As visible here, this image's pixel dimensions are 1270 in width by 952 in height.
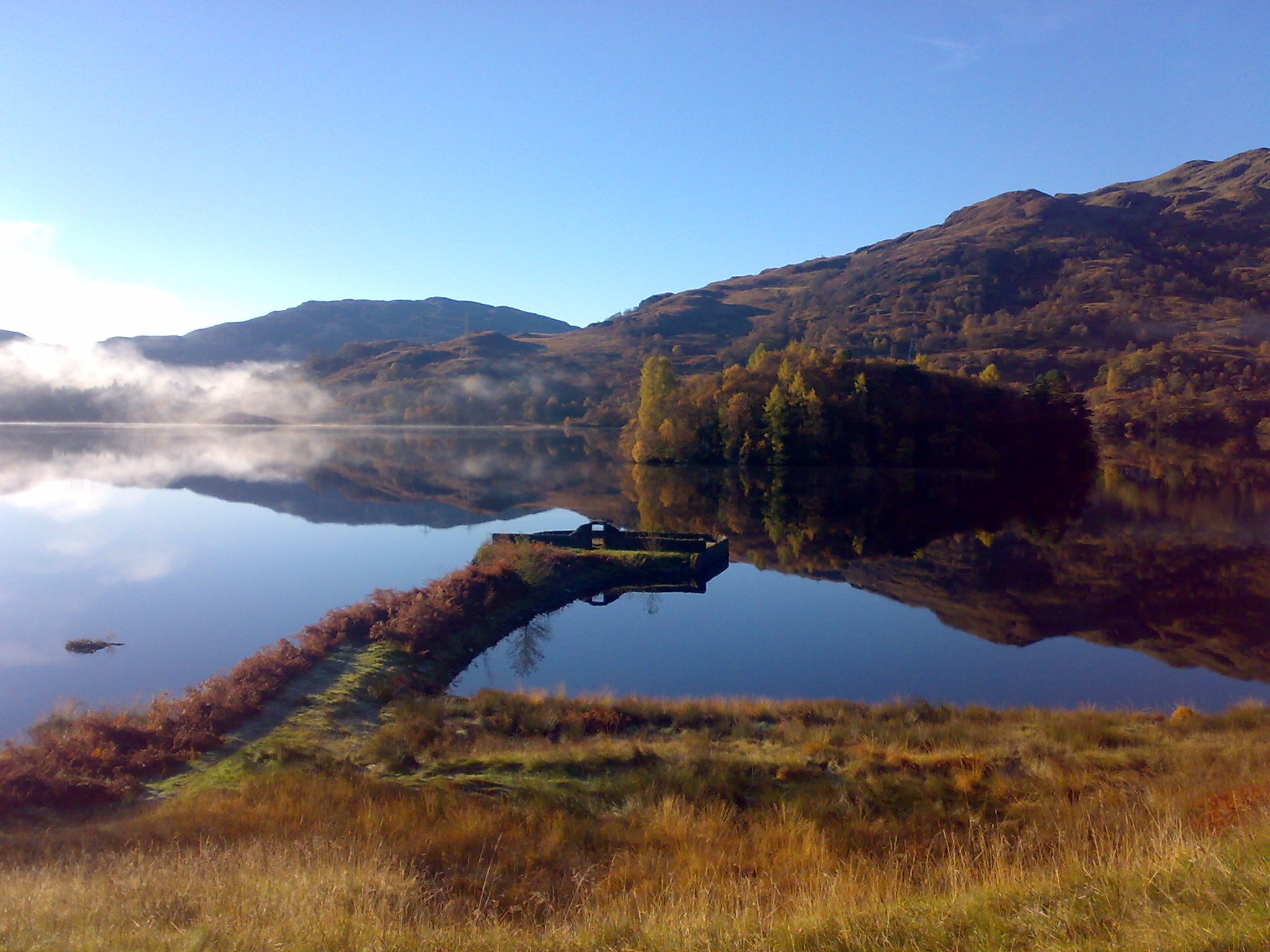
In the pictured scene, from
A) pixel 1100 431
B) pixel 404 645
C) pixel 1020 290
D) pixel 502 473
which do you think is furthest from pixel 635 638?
pixel 1020 290

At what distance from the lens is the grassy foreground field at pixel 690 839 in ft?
15.9

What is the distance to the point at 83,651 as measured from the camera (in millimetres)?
19094

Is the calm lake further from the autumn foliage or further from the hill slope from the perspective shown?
Answer: the hill slope

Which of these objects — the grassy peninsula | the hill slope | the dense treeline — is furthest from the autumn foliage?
the hill slope

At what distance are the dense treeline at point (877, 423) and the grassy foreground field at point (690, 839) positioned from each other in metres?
63.5

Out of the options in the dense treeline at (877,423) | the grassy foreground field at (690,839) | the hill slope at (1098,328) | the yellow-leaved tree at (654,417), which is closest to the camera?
the grassy foreground field at (690,839)

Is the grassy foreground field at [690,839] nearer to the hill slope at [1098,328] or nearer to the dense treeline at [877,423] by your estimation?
the dense treeline at [877,423]

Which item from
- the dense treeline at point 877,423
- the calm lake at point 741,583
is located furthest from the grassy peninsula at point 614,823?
the dense treeline at point 877,423

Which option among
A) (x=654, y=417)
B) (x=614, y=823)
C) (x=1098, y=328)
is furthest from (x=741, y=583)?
(x=1098, y=328)

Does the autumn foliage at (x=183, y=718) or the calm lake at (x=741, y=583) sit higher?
the autumn foliage at (x=183, y=718)

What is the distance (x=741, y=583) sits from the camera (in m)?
29.7

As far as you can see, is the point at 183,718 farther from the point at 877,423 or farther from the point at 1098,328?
the point at 1098,328

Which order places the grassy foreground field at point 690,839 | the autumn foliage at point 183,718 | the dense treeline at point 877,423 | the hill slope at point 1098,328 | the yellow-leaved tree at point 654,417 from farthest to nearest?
the hill slope at point 1098,328, the yellow-leaved tree at point 654,417, the dense treeline at point 877,423, the autumn foliage at point 183,718, the grassy foreground field at point 690,839

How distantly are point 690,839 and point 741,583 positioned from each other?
21.3m
